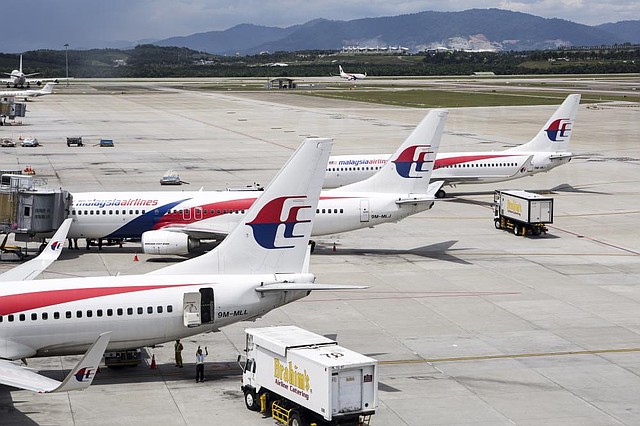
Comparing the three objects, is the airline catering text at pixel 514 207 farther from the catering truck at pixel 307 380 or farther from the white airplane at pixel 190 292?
the catering truck at pixel 307 380

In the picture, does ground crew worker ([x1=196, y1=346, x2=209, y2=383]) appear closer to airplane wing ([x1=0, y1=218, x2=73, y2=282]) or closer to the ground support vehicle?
airplane wing ([x1=0, y1=218, x2=73, y2=282])

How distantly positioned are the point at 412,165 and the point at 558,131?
2670cm

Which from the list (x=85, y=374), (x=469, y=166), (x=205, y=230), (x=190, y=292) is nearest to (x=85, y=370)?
(x=85, y=374)

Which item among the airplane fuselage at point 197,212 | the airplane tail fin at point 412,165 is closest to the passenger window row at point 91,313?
the airplane fuselage at point 197,212

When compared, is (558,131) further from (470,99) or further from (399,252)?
(470,99)

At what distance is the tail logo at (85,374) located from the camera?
23.8m

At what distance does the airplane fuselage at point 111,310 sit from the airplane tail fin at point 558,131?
49.3 metres

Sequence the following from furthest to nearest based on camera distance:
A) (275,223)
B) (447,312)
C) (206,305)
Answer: (447,312) → (275,223) → (206,305)

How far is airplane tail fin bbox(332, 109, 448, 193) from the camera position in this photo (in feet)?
174

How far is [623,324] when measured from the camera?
3888 centimetres

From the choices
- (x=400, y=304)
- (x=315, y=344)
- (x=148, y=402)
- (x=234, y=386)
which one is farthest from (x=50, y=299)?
(x=400, y=304)

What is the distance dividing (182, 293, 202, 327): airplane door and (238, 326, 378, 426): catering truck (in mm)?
2218

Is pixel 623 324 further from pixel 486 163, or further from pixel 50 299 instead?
pixel 486 163

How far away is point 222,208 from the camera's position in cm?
5206
